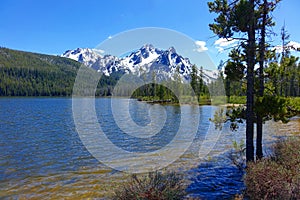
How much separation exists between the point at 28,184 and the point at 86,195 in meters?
3.41

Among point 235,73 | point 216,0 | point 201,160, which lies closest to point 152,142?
point 201,160

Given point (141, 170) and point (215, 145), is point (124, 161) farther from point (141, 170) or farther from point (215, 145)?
point (215, 145)

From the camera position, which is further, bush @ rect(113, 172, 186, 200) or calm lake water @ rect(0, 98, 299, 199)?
calm lake water @ rect(0, 98, 299, 199)

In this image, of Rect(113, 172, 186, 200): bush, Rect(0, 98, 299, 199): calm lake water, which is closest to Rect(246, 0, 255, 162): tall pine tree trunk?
Rect(0, 98, 299, 199): calm lake water

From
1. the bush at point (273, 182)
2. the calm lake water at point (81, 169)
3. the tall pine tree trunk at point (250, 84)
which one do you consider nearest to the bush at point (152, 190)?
the calm lake water at point (81, 169)

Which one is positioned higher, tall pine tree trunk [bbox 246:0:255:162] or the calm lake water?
tall pine tree trunk [bbox 246:0:255:162]

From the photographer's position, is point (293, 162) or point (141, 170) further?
point (141, 170)

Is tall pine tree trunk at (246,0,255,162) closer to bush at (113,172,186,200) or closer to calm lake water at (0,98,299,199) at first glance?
calm lake water at (0,98,299,199)

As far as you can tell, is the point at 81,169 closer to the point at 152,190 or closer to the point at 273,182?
the point at 152,190

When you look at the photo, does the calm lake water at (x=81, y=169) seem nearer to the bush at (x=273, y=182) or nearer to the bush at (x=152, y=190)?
the bush at (x=152, y=190)

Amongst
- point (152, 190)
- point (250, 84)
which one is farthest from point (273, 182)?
point (250, 84)

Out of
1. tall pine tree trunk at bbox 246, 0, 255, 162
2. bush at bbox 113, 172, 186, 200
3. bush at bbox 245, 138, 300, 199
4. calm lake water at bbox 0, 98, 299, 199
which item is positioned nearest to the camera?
bush at bbox 245, 138, 300, 199

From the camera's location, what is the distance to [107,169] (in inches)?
539

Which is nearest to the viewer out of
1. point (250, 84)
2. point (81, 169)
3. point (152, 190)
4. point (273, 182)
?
point (273, 182)
